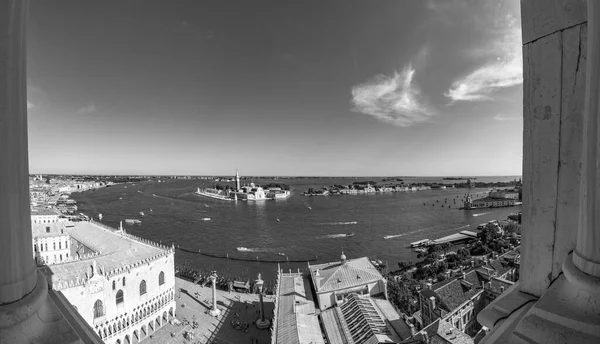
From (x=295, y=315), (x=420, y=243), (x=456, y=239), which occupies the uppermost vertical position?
(x=295, y=315)

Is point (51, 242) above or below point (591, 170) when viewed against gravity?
below

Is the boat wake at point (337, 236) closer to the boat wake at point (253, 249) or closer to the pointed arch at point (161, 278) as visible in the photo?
the boat wake at point (253, 249)

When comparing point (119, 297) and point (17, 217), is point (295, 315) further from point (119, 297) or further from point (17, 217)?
point (17, 217)

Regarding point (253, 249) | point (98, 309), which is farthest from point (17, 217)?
point (253, 249)

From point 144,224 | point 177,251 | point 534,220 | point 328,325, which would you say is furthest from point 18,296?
point 144,224

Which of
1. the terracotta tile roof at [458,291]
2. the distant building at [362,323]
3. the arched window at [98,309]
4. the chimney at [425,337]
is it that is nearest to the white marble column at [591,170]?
the distant building at [362,323]

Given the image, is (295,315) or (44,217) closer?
(295,315)

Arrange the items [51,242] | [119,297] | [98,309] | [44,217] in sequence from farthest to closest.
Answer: [44,217], [51,242], [119,297], [98,309]
